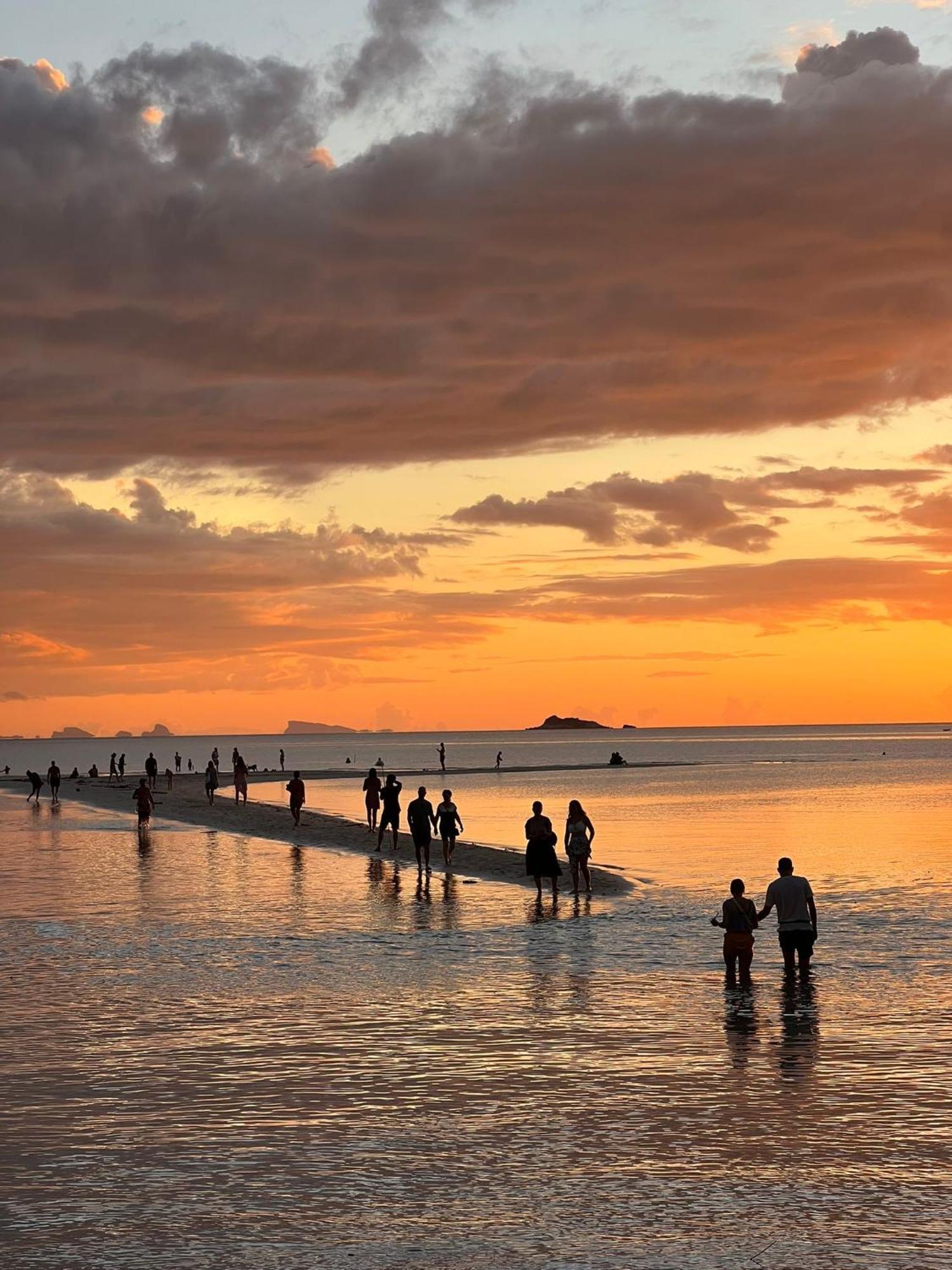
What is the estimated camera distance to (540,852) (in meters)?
28.8

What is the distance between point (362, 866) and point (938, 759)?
138m

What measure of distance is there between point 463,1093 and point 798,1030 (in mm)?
4560

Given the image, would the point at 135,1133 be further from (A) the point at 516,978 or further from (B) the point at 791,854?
(B) the point at 791,854

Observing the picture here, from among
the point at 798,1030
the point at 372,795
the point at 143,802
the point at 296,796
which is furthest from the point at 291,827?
the point at 798,1030

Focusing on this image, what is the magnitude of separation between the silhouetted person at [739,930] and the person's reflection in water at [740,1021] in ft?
0.64

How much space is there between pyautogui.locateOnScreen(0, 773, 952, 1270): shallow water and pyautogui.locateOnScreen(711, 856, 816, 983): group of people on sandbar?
18.2 inches

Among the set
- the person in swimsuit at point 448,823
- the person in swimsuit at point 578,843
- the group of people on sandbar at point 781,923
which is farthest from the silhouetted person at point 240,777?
the group of people on sandbar at point 781,923

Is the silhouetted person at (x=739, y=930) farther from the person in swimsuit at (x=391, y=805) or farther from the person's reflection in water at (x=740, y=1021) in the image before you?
the person in swimsuit at (x=391, y=805)

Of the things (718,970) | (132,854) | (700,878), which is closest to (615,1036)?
(718,970)

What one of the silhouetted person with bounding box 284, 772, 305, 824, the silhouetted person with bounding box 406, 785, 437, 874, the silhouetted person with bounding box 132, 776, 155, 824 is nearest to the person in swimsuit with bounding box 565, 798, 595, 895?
the silhouetted person with bounding box 406, 785, 437, 874

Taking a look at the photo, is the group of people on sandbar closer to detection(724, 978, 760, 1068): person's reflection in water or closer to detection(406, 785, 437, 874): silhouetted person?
detection(724, 978, 760, 1068): person's reflection in water

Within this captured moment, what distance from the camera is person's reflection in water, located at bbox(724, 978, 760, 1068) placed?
1440 centimetres

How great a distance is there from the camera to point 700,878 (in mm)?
34625

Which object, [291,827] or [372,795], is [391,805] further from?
[291,827]
